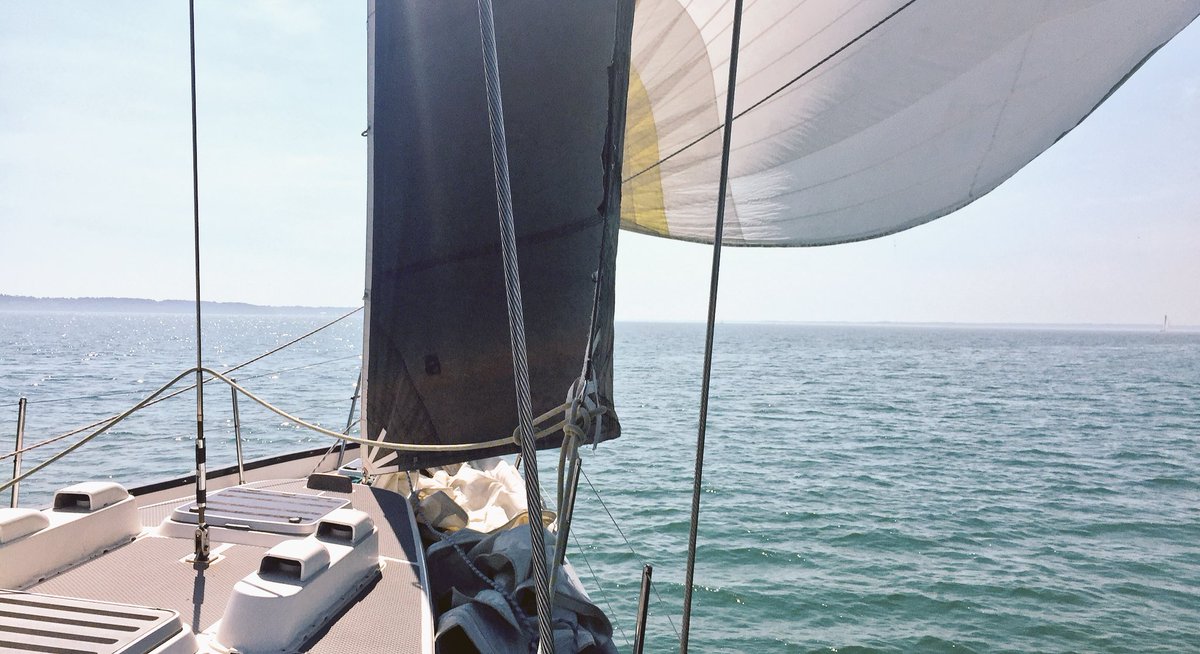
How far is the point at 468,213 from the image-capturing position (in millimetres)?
4477

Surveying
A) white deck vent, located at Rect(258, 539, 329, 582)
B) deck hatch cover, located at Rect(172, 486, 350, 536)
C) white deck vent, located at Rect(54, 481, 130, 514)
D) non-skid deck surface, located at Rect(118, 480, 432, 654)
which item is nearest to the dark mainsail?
deck hatch cover, located at Rect(172, 486, 350, 536)

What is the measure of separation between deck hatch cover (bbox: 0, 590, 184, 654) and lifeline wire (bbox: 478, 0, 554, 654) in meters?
1.10

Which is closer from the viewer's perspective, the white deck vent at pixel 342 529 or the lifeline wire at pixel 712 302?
the lifeline wire at pixel 712 302

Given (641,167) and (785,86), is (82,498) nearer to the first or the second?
(641,167)

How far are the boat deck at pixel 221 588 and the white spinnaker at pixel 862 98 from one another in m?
3.61

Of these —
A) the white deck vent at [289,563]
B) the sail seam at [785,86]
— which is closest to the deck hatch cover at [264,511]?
the white deck vent at [289,563]

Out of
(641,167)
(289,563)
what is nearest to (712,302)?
(289,563)

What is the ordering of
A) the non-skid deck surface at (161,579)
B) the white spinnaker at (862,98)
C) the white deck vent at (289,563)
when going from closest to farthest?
the white deck vent at (289,563) → the non-skid deck surface at (161,579) → the white spinnaker at (862,98)

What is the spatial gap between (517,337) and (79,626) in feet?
4.88

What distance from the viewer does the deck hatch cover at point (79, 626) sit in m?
1.88

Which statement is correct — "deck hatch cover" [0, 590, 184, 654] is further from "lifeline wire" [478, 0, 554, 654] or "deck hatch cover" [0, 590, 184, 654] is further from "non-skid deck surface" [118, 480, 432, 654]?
"lifeline wire" [478, 0, 554, 654]

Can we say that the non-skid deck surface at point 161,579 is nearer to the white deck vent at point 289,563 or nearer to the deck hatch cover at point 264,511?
the deck hatch cover at point 264,511

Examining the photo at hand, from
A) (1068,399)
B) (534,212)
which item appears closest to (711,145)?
(534,212)

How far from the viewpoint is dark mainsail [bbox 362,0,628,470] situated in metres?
4.29
